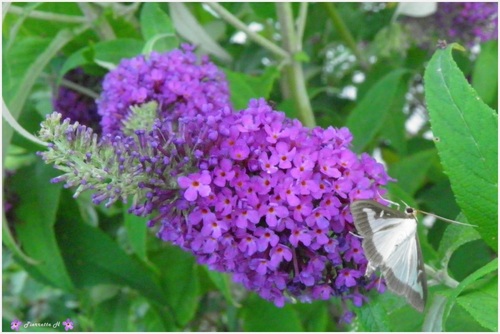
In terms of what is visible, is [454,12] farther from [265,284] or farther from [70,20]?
[265,284]

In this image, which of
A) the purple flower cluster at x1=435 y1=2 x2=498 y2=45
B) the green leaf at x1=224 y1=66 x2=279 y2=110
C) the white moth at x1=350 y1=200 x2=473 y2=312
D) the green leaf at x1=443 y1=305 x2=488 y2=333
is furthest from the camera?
the purple flower cluster at x1=435 y1=2 x2=498 y2=45

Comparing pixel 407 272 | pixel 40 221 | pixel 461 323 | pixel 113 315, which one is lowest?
pixel 113 315

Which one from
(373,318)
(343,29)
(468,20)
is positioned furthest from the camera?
(343,29)

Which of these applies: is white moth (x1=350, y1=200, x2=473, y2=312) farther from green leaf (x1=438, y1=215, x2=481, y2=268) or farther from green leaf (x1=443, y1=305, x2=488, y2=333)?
green leaf (x1=443, y1=305, x2=488, y2=333)

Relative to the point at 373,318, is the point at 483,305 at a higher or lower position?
A: higher

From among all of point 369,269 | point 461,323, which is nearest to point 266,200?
point 369,269

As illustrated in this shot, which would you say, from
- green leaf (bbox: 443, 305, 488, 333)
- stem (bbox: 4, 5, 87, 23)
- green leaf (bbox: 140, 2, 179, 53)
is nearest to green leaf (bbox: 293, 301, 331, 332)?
green leaf (bbox: 443, 305, 488, 333)

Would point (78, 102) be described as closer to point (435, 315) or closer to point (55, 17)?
point (55, 17)
